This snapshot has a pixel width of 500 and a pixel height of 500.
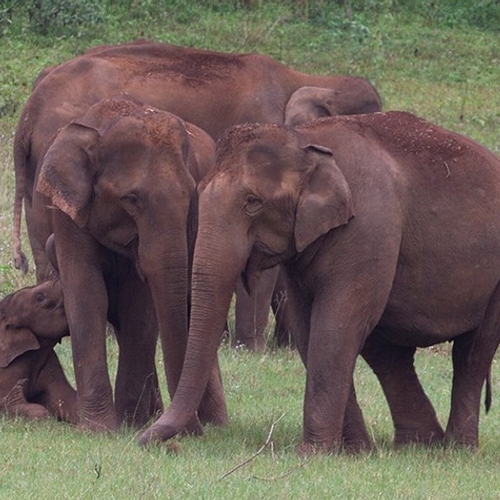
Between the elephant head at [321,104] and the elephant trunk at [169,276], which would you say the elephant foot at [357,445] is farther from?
the elephant head at [321,104]

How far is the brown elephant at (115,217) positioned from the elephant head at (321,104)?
13.3 ft

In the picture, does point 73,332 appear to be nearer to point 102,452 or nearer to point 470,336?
point 102,452

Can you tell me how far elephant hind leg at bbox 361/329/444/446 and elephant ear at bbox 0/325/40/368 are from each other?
186cm

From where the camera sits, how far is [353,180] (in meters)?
8.23

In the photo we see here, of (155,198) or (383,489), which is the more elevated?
(155,198)

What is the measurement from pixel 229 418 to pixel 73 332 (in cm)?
123

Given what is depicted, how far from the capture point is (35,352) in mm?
9188

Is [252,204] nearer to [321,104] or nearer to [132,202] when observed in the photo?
[132,202]

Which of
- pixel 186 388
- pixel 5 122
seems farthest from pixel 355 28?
pixel 186 388

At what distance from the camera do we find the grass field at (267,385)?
707cm

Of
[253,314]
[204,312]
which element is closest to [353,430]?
[204,312]

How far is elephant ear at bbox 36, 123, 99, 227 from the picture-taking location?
855 cm

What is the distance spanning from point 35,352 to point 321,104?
4654 mm

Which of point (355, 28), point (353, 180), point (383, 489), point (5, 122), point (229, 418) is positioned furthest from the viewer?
point (355, 28)
